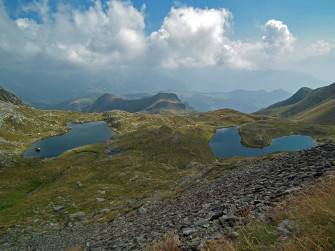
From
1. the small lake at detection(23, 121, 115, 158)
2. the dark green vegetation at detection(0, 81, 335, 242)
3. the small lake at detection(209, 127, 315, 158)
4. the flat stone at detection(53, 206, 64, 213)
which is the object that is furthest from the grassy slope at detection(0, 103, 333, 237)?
the small lake at detection(209, 127, 315, 158)

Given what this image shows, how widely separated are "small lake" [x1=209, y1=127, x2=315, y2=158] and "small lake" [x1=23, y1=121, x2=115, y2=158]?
85.7 meters

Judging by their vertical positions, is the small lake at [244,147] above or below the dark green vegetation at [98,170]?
below

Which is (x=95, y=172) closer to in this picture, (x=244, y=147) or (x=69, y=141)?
(x=69, y=141)

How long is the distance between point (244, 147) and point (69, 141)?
421 ft

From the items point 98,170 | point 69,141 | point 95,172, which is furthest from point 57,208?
point 69,141

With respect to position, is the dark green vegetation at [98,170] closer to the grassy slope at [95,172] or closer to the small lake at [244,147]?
the grassy slope at [95,172]

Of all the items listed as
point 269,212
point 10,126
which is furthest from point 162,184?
point 10,126

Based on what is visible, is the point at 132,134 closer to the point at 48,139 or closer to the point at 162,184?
the point at 48,139

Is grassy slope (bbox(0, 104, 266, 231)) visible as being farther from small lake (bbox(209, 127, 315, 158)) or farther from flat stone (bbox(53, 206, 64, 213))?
small lake (bbox(209, 127, 315, 158))

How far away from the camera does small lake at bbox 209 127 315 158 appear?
11031 cm

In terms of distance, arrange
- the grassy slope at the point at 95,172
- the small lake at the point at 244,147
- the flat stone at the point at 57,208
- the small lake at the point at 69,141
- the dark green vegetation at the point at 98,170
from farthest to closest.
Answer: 1. the small lake at the point at 244,147
2. the small lake at the point at 69,141
3. the grassy slope at the point at 95,172
4. the dark green vegetation at the point at 98,170
5. the flat stone at the point at 57,208

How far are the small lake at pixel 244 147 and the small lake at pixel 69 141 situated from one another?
85.7 m

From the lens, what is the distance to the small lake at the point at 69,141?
338ft

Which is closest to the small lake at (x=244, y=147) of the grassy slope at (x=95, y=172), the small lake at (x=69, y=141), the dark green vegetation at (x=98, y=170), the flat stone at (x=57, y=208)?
the dark green vegetation at (x=98, y=170)
